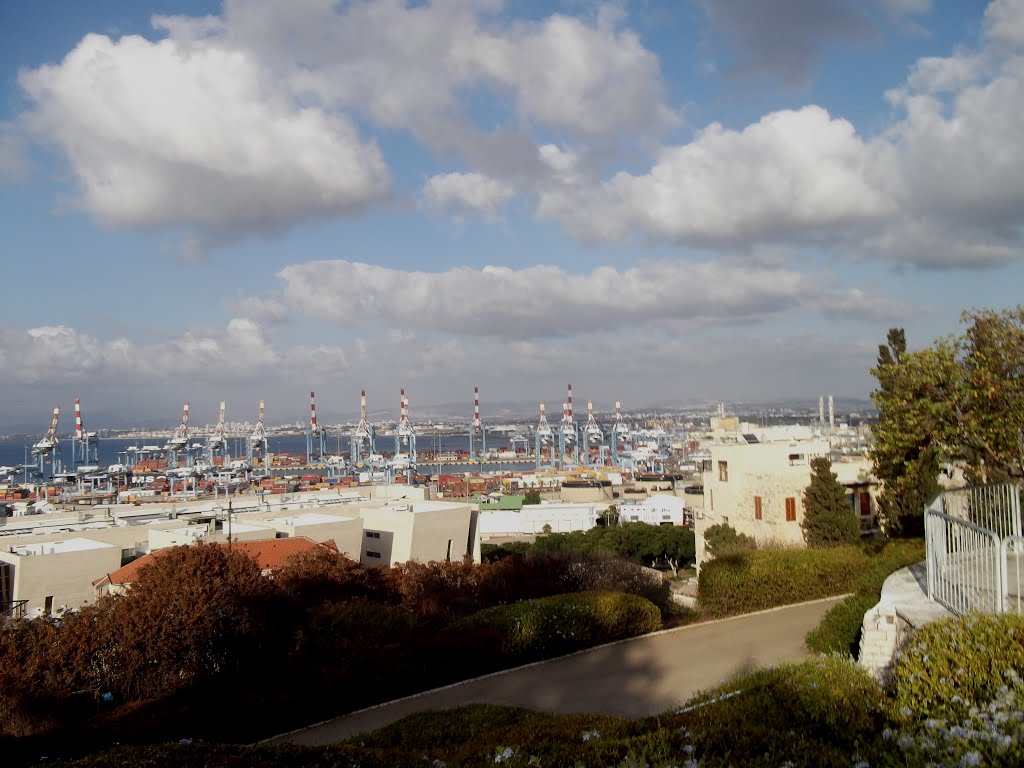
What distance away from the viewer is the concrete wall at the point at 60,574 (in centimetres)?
1670

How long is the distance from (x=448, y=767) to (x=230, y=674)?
562cm

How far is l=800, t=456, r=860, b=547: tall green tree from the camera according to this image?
1516 cm

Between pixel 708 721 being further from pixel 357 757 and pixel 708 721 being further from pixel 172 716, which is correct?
pixel 172 716

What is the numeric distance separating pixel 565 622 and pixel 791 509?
31.5 ft

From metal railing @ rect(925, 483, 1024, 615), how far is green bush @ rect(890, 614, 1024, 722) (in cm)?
101

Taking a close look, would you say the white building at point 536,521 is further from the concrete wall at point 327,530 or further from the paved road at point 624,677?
the paved road at point 624,677

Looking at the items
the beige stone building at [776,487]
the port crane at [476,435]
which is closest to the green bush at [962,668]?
the beige stone building at [776,487]

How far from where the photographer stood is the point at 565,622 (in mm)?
7910

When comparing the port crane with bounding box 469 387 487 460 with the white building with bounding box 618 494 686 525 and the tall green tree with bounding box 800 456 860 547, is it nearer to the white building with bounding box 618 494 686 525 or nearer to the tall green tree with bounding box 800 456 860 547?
the white building with bounding box 618 494 686 525

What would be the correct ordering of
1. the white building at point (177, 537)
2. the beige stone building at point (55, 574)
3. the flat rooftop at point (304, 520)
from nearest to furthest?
the beige stone building at point (55, 574), the white building at point (177, 537), the flat rooftop at point (304, 520)

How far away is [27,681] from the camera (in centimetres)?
736

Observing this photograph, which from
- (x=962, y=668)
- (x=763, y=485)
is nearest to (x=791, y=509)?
(x=763, y=485)

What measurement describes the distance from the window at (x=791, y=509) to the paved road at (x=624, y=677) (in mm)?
8035

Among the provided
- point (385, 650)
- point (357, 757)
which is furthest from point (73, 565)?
point (357, 757)
